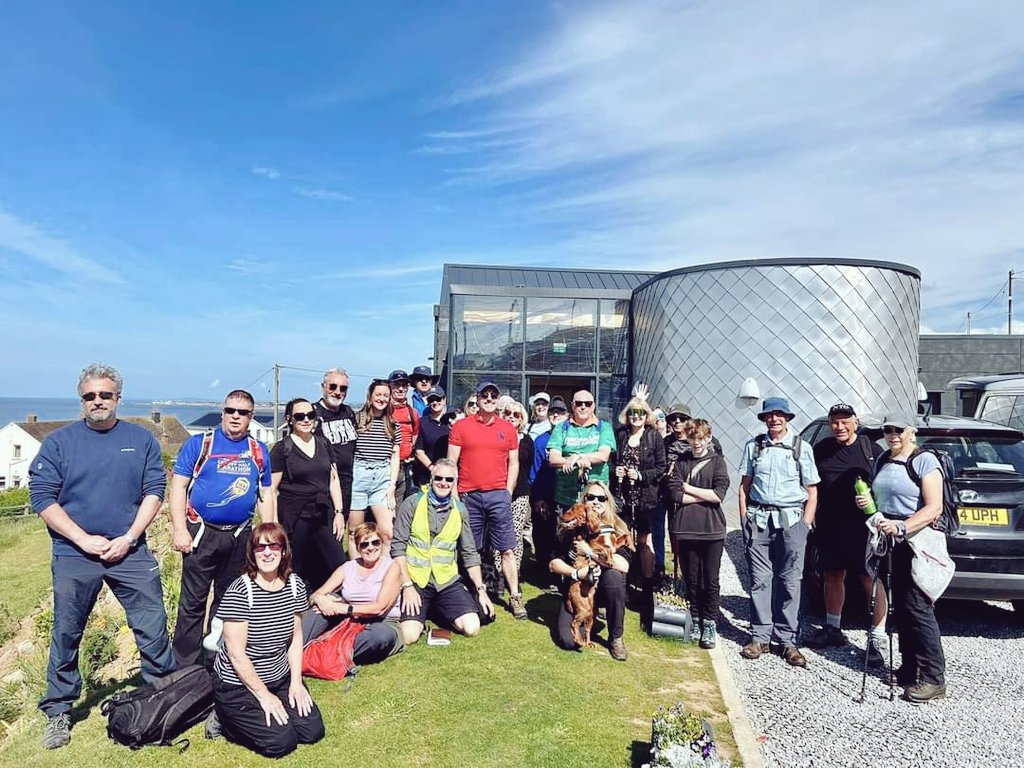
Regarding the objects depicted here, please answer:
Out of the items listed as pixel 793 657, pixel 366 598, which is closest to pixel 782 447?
pixel 793 657

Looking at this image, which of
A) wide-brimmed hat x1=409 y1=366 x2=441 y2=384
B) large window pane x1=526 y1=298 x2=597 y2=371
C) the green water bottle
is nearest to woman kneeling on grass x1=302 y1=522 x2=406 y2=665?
wide-brimmed hat x1=409 y1=366 x2=441 y2=384

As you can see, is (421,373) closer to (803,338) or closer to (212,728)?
(212,728)

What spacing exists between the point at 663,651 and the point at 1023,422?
1113cm

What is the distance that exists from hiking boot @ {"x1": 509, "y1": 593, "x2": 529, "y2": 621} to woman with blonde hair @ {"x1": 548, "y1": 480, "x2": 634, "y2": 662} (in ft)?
1.98

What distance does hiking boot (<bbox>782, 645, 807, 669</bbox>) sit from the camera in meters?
4.74

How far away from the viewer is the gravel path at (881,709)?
140 inches

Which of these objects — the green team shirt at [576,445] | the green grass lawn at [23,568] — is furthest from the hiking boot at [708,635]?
the green grass lawn at [23,568]

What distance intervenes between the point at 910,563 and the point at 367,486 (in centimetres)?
409

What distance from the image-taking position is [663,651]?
501 centimetres

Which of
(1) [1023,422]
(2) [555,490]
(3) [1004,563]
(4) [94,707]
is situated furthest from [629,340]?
(4) [94,707]

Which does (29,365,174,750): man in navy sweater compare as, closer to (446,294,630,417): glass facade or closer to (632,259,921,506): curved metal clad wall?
(632,259,921,506): curved metal clad wall

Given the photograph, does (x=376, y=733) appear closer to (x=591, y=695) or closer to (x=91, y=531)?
(x=591, y=695)

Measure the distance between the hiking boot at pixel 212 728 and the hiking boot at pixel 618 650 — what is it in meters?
2.71

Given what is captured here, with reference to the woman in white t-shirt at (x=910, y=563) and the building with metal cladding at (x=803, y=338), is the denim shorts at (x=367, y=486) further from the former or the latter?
the building with metal cladding at (x=803, y=338)
